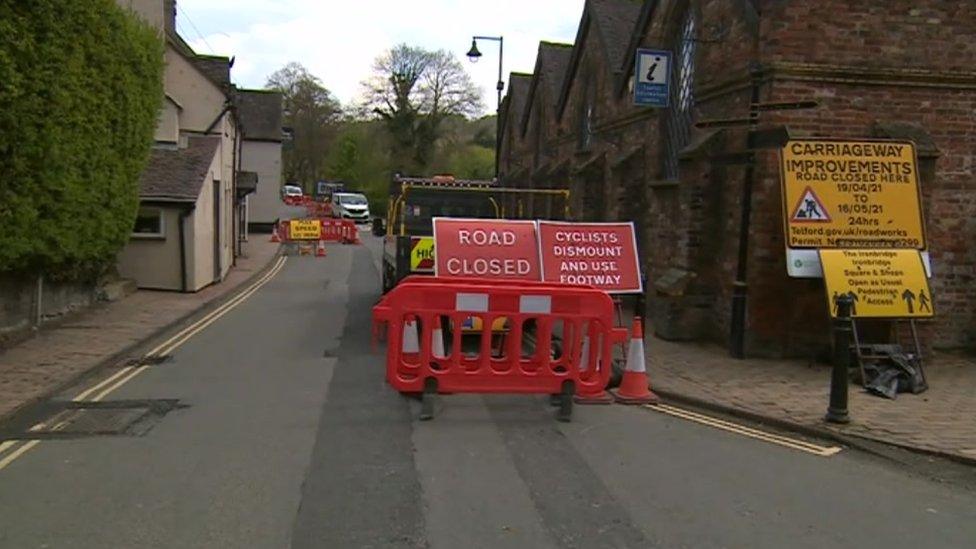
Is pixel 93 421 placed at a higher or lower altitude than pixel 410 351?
lower

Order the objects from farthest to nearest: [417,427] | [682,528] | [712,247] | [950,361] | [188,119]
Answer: [188,119], [712,247], [950,361], [417,427], [682,528]

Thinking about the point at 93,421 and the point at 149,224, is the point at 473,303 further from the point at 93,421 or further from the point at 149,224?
the point at 149,224

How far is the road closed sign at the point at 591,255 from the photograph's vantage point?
1004 centimetres

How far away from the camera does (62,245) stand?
1224 centimetres

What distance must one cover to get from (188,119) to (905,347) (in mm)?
20622

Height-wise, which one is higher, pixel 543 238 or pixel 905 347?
pixel 543 238

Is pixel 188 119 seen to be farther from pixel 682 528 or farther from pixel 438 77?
pixel 438 77

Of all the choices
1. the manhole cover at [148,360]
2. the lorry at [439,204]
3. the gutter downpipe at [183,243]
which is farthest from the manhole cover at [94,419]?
the gutter downpipe at [183,243]

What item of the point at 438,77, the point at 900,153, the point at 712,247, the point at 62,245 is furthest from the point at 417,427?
the point at 438,77

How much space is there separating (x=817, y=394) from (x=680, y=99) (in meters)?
6.67

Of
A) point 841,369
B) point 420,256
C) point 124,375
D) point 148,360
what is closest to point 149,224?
point 148,360

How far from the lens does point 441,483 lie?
5.58 meters

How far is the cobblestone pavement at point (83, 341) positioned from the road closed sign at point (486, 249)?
4.52 meters

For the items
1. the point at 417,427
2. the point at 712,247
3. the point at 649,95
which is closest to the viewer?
the point at 417,427
